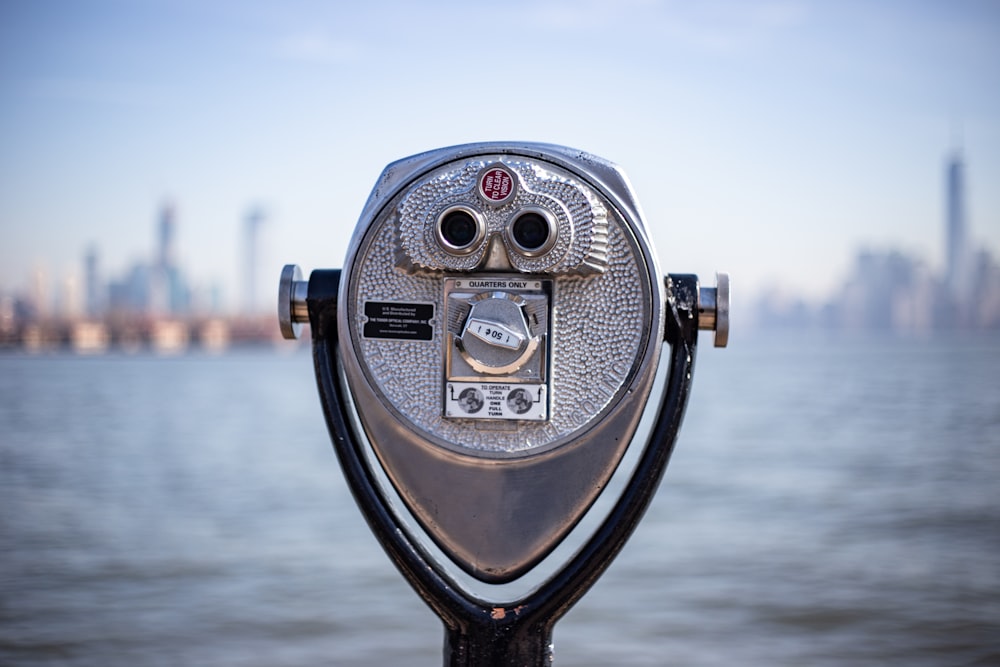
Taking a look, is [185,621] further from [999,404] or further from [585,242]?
[999,404]

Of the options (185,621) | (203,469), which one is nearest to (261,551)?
(185,621)

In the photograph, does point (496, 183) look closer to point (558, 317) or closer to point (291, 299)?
point (558, 317)

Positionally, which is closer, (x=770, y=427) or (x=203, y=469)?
(x=203, y=469)

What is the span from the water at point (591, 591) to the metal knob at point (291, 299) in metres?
3.62

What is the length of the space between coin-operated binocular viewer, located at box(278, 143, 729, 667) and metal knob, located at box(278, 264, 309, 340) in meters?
0.13

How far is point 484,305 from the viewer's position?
71.3 inches

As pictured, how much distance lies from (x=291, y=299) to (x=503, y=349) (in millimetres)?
412

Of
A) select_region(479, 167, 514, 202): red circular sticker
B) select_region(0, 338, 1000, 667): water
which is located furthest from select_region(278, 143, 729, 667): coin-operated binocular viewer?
select_region(0, 338, 1000, 667): water

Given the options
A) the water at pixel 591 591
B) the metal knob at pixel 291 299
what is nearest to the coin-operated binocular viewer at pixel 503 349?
the metal knob at pixel 291 299

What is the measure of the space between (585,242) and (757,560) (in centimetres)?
672

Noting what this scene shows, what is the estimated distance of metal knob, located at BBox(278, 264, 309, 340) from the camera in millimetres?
1971

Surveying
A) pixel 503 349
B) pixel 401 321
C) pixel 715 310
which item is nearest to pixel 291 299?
pixel 401 321

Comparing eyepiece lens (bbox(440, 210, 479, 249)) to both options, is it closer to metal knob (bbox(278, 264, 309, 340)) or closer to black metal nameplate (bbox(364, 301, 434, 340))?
black metal nameplate (bbox(364, 301, 434, 340))

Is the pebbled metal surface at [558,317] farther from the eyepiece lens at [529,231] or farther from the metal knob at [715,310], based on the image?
the metal knob at [715,310]
